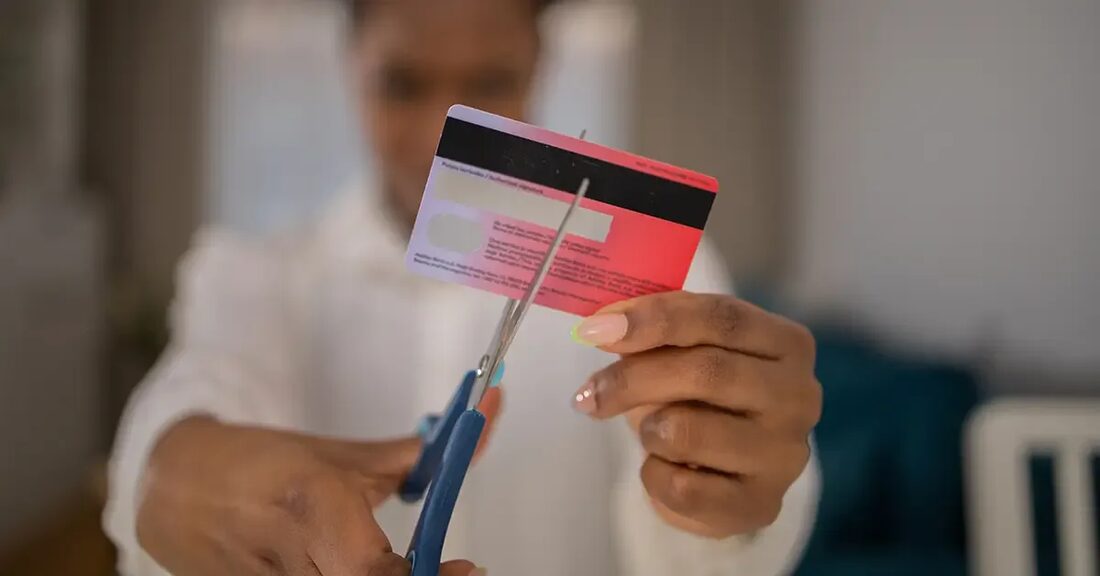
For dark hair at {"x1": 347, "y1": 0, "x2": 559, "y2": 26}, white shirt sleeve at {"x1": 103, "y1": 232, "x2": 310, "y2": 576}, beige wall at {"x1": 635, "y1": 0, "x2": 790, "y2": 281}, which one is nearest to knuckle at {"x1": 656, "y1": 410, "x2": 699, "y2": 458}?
white shirt sleeve at {"x1": 103, "y1": 232, "x2": 310, "y2": 576}

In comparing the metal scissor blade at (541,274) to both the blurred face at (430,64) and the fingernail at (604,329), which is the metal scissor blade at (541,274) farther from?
the blurred face at (430,64)

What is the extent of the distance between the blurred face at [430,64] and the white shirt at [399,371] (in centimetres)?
6

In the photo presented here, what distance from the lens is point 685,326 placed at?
19cm

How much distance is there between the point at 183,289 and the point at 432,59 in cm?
20

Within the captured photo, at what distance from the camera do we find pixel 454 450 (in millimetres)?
182

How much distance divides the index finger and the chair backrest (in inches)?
7.9

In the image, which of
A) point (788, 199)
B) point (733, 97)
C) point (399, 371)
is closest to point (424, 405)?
point (399, 371)

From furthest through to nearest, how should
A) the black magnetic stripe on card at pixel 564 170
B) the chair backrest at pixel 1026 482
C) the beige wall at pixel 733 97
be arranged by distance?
the beige wall at pixel 733 97
the chair backrest at pixel 1026 482
the black magnetic stripe on card at pixel 564 170

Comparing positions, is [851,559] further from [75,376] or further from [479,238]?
[75,376]

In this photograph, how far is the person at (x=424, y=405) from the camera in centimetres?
20

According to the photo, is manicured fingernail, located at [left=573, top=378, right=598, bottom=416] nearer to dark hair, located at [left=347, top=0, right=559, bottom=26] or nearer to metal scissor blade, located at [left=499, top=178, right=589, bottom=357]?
metal scissor blade, located at [left=499, top=178, right=589, bottom=357]

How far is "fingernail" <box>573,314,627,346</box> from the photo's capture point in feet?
0.60

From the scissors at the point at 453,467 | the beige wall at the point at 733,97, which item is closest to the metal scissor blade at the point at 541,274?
the scissors at the point at 453,467

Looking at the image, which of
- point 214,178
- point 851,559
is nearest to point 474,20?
point 851,559
